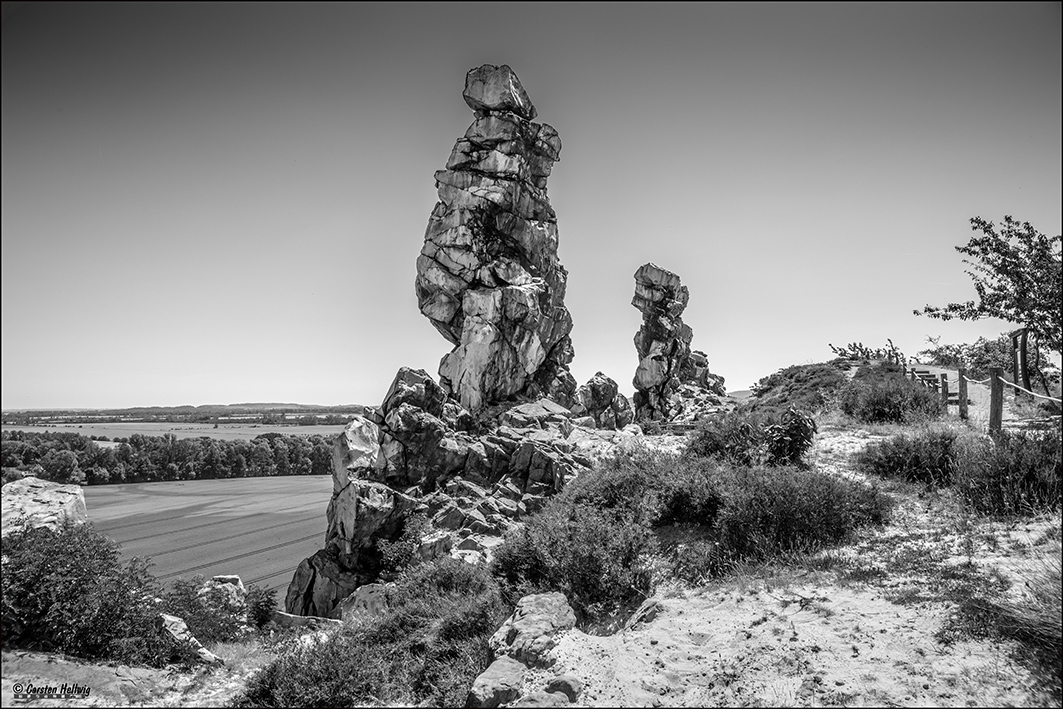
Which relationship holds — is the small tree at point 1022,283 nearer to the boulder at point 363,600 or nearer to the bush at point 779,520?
the bush at point 779,520

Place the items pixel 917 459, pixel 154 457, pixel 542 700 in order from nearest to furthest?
pixel 542 700 < pixel 917 459 < pixel 154 457

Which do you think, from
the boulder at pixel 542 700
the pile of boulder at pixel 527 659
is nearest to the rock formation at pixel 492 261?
the pile of boulder at pixel 527 659

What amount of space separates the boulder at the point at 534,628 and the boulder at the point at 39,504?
712 centimetres

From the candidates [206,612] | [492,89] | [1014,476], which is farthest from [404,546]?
[492,89]

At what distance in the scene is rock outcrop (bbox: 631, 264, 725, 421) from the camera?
41.8 m

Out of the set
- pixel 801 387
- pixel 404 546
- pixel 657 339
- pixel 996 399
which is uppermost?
pixel 657 339

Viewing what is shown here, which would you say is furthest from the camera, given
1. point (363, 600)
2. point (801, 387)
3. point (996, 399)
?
point (801, 387)

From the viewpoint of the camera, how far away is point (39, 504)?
7.90m

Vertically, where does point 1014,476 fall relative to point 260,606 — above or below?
above

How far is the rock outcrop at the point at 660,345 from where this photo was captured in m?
41.8

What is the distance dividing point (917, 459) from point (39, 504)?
636 inches

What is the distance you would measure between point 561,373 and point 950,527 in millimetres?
23756

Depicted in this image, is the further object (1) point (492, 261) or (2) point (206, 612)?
(1) point (492, 261)

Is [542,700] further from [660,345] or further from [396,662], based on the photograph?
[660,345]
